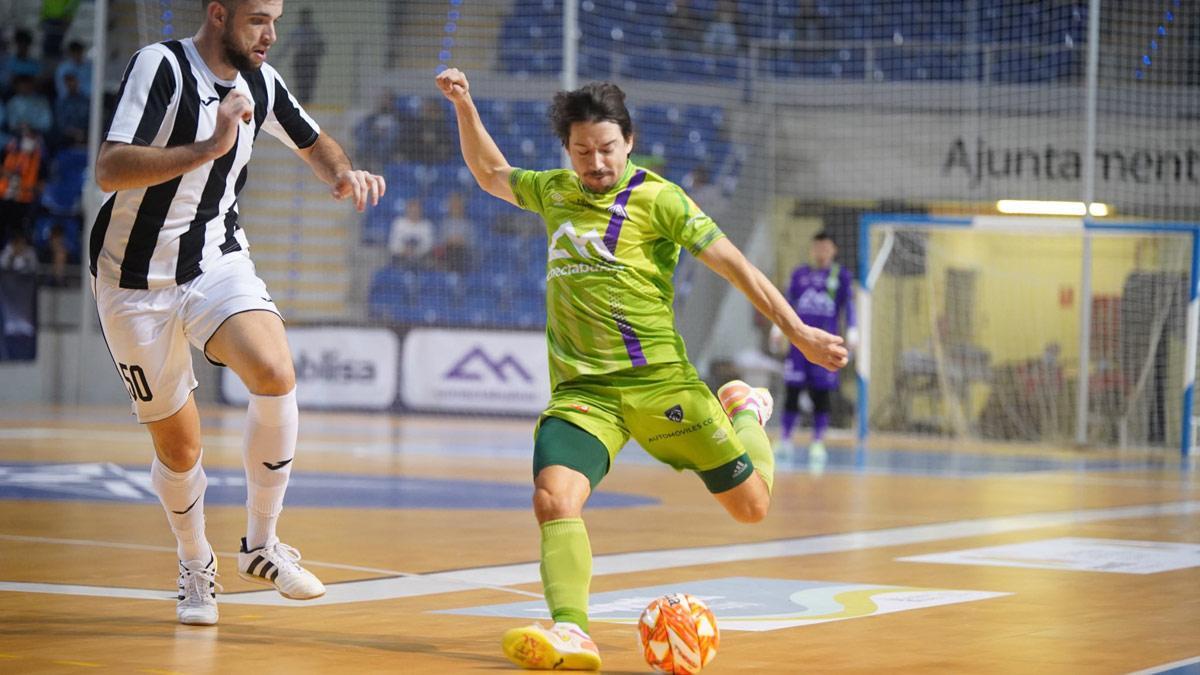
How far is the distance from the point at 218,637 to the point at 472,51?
17.8m

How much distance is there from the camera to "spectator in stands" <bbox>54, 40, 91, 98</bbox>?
2289 centimetres

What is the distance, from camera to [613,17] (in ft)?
73.0

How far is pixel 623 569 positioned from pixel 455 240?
14907 millimetres

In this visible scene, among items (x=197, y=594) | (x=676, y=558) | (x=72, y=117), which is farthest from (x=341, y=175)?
(x=72, y=117)

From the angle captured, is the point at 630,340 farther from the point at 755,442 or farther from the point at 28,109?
the point at 28,109

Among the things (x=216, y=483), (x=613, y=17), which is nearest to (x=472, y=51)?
(x=613, y=17)

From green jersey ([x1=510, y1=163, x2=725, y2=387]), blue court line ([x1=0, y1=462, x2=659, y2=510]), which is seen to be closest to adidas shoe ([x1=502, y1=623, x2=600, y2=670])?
green jersey ([x1=510, y1=163, x2=725, y2=387])

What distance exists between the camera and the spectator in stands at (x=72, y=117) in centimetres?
2259

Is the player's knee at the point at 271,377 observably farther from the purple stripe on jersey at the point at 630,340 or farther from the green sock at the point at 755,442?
the green sock at the point at 755,442

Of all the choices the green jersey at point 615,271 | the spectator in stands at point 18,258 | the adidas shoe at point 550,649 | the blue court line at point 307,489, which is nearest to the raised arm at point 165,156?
the green jersey at point 615,271

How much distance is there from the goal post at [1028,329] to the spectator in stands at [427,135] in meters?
5.97

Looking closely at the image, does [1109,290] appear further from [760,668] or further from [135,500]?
[760,668]

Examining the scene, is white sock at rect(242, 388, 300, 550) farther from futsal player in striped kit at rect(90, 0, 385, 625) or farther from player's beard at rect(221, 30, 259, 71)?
player's beard at rect(221, 30, 259, 71)

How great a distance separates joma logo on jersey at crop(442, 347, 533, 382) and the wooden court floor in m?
6.24
